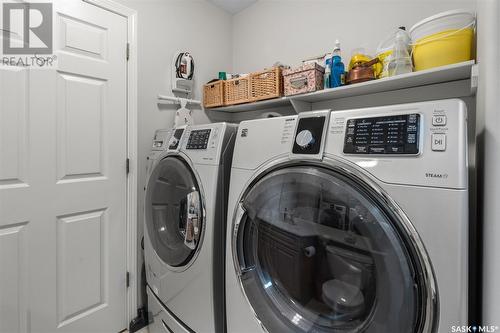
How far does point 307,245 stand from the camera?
2.71 feet

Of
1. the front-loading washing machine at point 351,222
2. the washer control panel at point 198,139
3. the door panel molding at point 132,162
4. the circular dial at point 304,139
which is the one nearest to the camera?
the front-loading washing machine at point 351,222

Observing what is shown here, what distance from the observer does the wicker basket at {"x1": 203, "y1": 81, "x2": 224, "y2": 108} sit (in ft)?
6.39

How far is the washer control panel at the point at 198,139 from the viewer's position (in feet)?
4.03

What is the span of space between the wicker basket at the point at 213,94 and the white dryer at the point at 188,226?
0.59 m

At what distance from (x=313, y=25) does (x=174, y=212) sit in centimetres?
161

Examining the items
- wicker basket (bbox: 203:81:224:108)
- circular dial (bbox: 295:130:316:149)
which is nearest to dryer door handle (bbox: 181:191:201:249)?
circular dial (bbox: 295:130:316:149)

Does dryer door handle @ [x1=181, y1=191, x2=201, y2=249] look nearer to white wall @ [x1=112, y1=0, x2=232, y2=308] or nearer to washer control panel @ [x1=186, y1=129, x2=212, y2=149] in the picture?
washer control panel @ [x1=186, y1=129, x2=212, y2=149]

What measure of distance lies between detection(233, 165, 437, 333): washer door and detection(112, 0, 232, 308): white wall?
1.18 metres

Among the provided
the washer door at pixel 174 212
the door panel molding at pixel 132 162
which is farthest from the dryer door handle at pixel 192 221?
the door panel molding at pixel 132 162

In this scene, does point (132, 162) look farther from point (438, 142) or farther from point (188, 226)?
point (438, 142)

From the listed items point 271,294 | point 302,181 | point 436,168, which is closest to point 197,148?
point 302,181

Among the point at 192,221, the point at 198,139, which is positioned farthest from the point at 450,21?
the point at 192,221

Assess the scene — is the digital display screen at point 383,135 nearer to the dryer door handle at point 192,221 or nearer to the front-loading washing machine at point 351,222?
the front-loading washing machine at point 351,222

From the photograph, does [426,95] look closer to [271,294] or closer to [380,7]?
[380,7]
